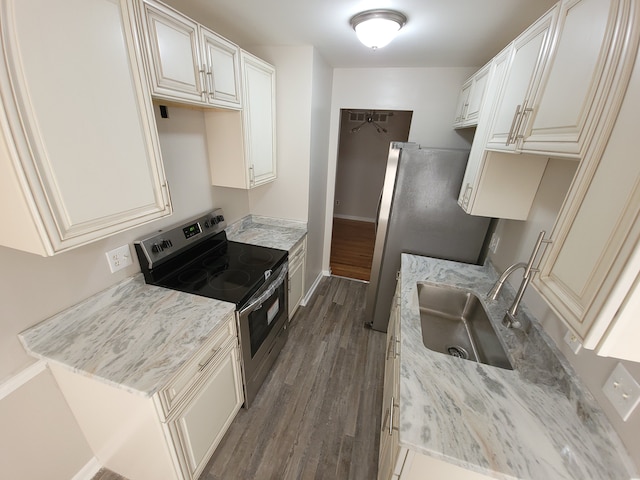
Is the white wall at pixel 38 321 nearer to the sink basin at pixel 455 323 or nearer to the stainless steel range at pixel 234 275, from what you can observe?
the stainless steel range at pixel 234 275

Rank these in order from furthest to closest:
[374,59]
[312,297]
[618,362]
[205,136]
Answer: [312,297] → [374,59] → [205,136] → [618,362]

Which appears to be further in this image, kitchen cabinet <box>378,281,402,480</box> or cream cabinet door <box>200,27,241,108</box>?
cream cabinet door <box>200,27,241,108</box>

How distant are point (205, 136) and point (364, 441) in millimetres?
2339

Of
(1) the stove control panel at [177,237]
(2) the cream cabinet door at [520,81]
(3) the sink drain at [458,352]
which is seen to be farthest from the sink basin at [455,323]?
(1) the stove control panel at [177,237]

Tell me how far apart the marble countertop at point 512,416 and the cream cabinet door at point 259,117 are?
5.22ft

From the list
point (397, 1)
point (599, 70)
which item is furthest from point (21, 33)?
point (599, 70)

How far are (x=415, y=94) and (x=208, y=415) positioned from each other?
300 centimetres

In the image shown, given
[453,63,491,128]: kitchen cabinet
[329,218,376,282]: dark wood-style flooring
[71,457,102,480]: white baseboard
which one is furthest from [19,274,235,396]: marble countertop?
[329,218,376,282]: dark wood-style flooring

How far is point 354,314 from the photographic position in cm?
278

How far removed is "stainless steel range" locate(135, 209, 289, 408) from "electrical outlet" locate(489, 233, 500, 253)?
153 cm

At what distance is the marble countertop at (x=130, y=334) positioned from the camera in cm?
99

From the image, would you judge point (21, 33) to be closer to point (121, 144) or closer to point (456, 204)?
point (121, 144)

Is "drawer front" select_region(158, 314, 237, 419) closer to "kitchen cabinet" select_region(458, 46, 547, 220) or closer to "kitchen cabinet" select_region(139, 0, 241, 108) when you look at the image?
"kitchen cabinet" select_region(139, 0, 241, 108)

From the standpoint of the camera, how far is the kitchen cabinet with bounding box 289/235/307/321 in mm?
2285
